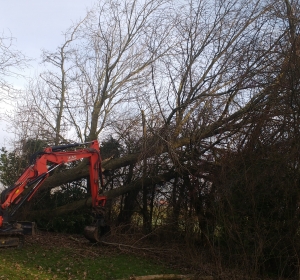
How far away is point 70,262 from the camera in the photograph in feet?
36.9

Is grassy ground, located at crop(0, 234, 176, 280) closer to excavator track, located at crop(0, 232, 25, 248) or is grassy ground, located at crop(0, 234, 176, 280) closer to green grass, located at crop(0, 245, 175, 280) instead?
green grass, located at crop(0, 245, 175, 280)

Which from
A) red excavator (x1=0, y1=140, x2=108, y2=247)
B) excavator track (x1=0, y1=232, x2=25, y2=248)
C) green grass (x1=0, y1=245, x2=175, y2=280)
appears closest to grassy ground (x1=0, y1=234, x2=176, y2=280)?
green grass (x1=0, y1=245, x2=175, y2=280)

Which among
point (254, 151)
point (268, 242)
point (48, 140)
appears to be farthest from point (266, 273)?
point (48, 140)

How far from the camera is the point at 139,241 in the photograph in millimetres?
14188

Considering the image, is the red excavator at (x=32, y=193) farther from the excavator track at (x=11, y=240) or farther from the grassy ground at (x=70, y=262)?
the grassy ground at (x=70, y=262)

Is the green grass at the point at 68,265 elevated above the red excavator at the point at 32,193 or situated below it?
below

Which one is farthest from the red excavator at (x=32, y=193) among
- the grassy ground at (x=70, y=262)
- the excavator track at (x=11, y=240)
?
the grassy ground at (x=70, y=262)

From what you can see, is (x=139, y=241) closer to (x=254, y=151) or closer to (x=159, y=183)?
(x=159, y=183)

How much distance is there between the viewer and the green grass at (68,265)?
9867 millimetres

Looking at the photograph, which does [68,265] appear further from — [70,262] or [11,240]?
[11,240]

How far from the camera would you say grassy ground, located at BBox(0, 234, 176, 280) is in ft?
32.7

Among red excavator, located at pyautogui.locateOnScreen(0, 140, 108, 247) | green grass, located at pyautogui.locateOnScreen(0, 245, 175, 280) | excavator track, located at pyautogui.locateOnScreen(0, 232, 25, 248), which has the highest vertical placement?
red excavator, located at pyautogui.locateOnScreen(0, 140, 108, 247)

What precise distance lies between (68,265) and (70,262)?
329 mm

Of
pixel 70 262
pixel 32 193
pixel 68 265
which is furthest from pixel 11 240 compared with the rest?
pixel 68 265
